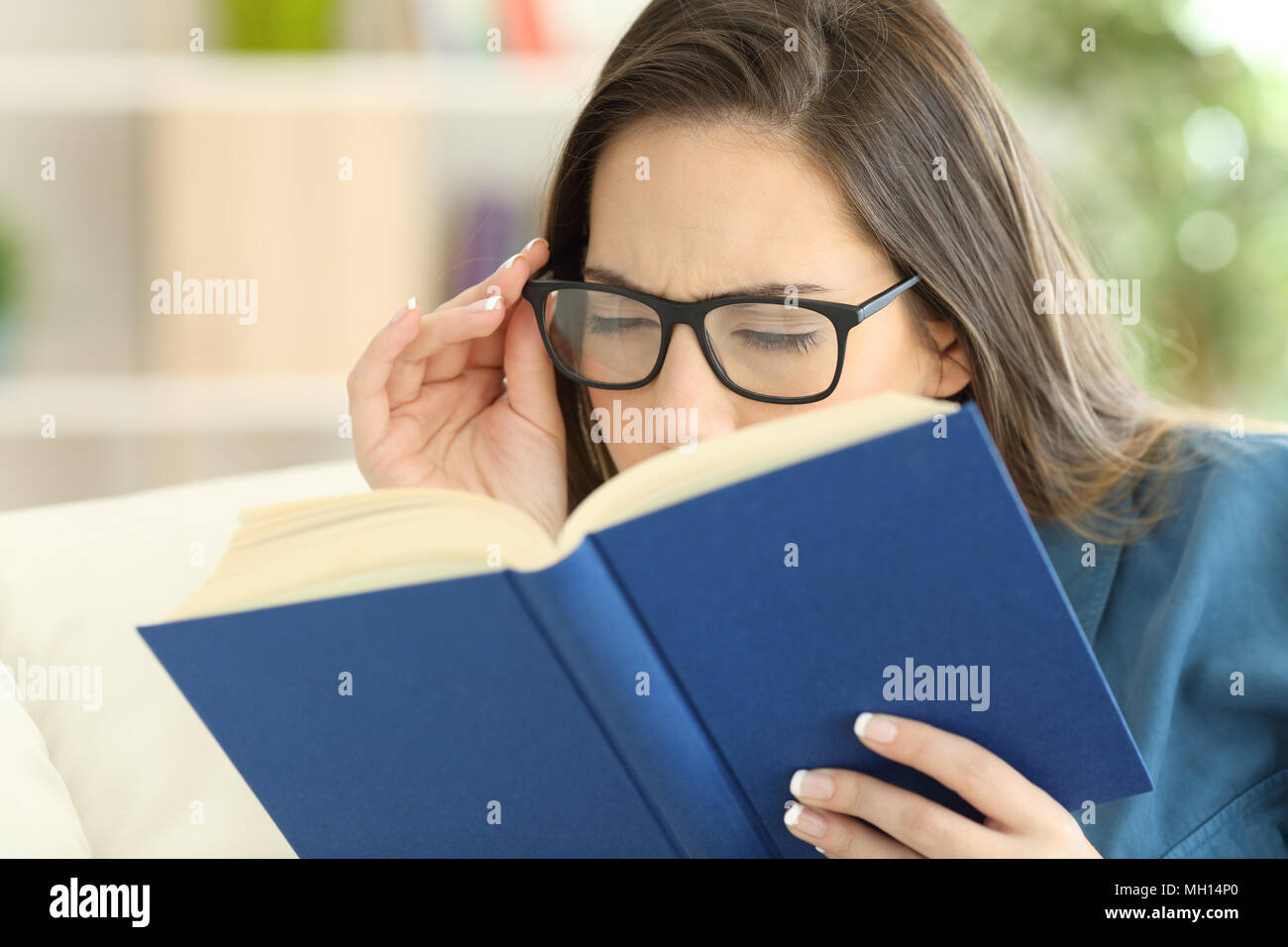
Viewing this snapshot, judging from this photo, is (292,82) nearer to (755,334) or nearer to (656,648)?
(755,334)

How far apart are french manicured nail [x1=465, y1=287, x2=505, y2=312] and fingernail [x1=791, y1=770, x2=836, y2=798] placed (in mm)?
584

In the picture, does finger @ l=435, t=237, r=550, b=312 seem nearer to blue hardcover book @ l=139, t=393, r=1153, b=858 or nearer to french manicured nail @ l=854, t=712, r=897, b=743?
blue hardcover book @ l=139, t=393, r=1153, b=858

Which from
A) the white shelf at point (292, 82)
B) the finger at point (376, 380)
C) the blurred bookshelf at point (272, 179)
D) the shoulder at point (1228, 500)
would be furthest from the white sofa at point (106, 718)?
the white shelf at point (292, 82)

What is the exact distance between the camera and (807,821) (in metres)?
0.72

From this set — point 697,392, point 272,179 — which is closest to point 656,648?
point 697,392

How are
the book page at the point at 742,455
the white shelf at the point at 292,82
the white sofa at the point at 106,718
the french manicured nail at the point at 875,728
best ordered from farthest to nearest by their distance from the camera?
the white shelf at the point at 292,82, the white sofa at the point at 106,718, the french manicured nail at the point at 875,728, the book page at the point at 742,455

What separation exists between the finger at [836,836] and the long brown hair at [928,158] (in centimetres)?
48

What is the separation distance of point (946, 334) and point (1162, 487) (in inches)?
9.7

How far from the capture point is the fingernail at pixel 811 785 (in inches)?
27.9

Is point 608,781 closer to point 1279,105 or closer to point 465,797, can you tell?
point 465,797

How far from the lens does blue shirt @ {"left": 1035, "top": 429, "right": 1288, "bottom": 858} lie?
92 centimetres

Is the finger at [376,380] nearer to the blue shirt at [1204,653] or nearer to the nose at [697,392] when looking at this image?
the nose at [697,392]

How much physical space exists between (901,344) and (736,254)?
0.59ft

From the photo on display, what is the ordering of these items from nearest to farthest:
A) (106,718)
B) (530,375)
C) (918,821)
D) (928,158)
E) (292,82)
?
1. (918,821)
2. (106,718)
3. (928,158)
4. (530,375)
5. (292,82)
